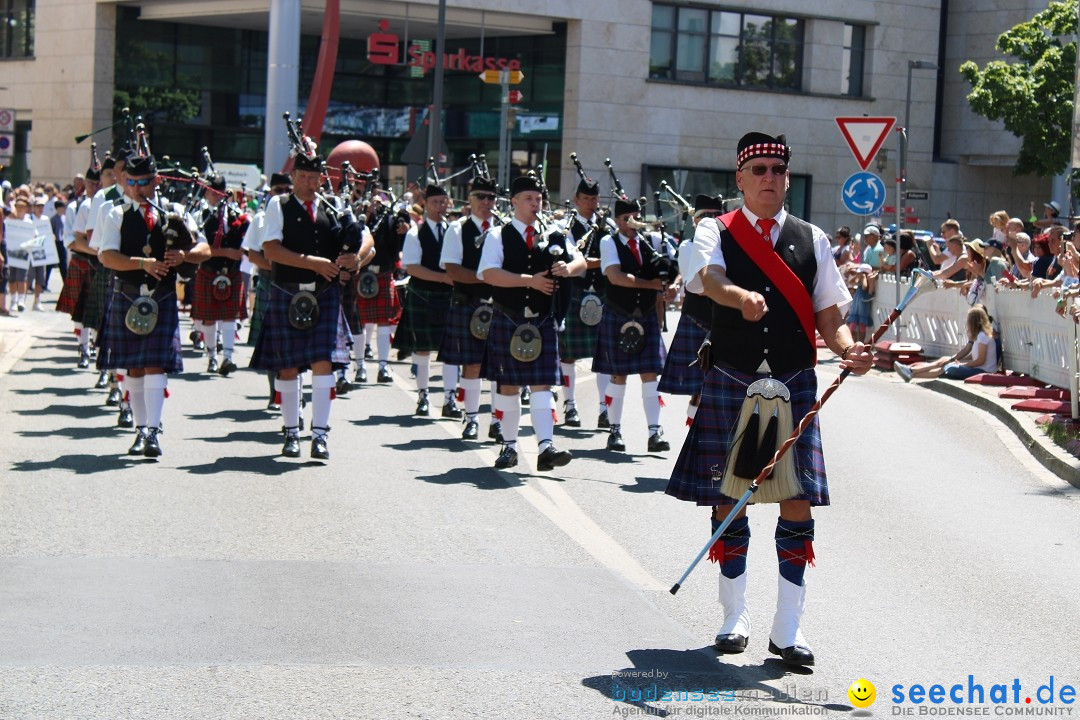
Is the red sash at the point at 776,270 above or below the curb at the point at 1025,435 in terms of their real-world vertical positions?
above

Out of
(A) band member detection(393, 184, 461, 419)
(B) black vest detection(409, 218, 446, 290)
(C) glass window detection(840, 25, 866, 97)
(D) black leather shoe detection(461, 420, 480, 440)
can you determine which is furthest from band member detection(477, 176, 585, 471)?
(C) glass window detection(840, 25, 866, 97)

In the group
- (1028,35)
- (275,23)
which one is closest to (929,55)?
(1028,35)

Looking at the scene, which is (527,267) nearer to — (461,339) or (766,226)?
(461,339)

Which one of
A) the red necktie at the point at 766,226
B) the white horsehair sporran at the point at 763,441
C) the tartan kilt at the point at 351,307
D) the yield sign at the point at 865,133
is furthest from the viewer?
the yield sign at the point at 865,133

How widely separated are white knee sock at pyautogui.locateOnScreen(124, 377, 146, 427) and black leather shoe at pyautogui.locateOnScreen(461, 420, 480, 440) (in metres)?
2.52

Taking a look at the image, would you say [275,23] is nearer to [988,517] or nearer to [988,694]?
[988,517]

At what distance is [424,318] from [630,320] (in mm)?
2657

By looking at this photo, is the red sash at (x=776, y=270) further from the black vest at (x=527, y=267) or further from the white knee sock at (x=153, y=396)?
the white knee sock at (x=153, y=396)

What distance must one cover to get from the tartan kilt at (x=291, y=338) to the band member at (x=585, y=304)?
6.72ft

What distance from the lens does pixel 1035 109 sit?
35.3 m

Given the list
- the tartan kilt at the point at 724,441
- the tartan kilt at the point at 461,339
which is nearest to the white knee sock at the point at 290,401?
the tartan kilt at the point at 461,339

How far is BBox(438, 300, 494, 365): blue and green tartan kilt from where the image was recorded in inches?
472

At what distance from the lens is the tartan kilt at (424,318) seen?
524 inches

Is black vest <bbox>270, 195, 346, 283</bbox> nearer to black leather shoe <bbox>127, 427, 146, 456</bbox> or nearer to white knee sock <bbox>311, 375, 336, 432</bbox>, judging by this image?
white knee sock <bbox>311, 375, 336, 432</bbox>
